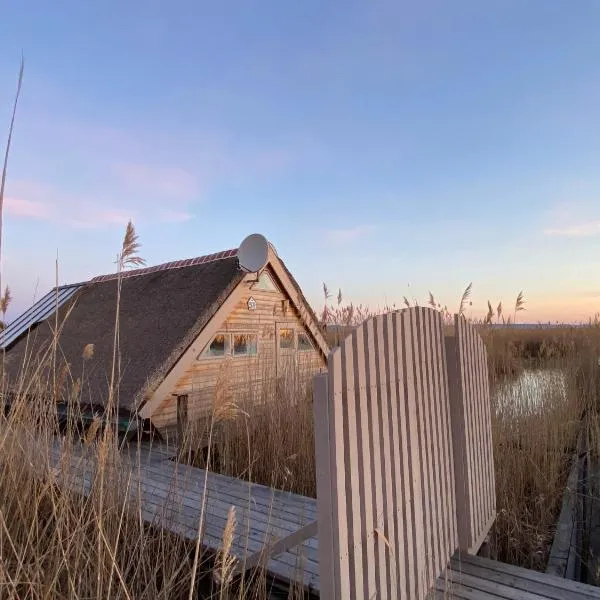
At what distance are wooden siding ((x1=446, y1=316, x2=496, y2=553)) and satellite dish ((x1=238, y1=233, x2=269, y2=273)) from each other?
3.92 m

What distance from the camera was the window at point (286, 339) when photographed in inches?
288

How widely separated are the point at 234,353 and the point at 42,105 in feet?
15.5

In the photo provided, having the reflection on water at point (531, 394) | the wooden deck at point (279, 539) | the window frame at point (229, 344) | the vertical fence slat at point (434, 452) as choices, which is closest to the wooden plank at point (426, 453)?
the vertical fence slat at point (434, 452)

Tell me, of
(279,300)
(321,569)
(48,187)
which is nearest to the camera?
(321,569)

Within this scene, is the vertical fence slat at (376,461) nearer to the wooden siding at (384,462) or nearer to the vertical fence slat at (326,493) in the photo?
the wooden siding at (384,462)

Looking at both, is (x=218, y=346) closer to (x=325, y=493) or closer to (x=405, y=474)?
(x=405, y=474)

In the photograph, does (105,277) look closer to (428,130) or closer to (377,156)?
(377,156)

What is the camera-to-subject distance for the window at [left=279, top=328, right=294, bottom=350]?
7309 mm

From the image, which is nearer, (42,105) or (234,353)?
(42,105)

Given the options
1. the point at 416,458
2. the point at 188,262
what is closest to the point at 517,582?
the point at 416,458

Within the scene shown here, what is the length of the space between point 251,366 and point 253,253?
181cm

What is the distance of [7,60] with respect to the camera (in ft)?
5.19

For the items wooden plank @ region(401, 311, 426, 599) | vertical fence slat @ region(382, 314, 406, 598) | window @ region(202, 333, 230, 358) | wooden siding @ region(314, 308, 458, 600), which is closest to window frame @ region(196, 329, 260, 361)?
window @ region(202, 333, 230, 358)

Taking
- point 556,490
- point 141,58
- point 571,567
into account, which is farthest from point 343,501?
point 141,58
